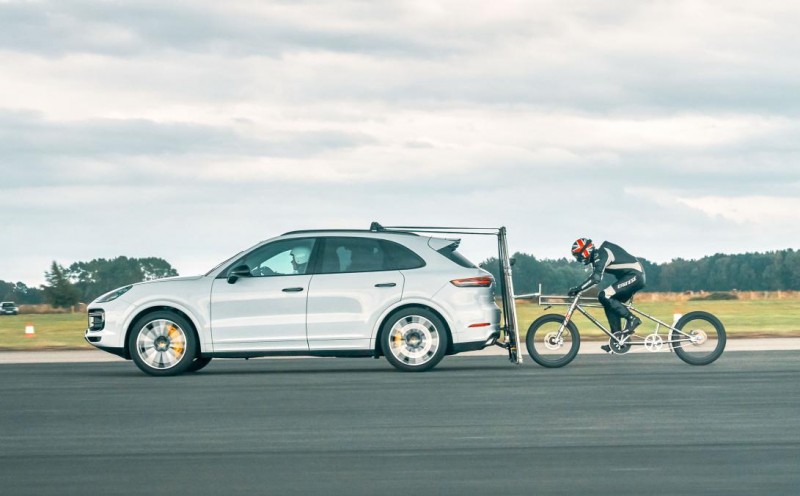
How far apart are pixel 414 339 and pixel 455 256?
128 centimetres

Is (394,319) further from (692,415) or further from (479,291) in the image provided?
(692,415)

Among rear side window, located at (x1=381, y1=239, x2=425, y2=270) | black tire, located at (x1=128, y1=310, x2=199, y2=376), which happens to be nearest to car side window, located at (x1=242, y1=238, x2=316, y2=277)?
rear side window, located at (x1=381, y1=239, x2=425, y2=270)

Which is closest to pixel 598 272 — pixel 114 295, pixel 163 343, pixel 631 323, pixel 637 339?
pixel 631 323

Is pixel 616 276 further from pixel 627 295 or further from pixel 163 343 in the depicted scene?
pixel 163 343

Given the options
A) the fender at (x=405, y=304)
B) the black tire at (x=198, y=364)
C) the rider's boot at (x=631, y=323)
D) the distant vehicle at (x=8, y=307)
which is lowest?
the black tire at (x=198, y=364)

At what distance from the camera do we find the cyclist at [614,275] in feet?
58.9

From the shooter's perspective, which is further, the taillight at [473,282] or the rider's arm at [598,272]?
the rider's arm at [598,272]

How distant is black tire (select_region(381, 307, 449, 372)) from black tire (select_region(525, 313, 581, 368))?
1.46 meters

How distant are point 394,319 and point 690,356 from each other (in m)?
4.24

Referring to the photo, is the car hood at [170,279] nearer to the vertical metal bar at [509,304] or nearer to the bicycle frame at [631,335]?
the vertical metal bar at [509,304]

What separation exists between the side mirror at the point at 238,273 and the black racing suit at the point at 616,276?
4.64 m

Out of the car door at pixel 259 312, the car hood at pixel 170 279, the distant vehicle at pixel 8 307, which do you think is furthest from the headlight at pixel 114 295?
the distant vehicle at pixel 8 307

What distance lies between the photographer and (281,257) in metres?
17.0

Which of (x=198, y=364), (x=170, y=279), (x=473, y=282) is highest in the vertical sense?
(x=170, y=279)
